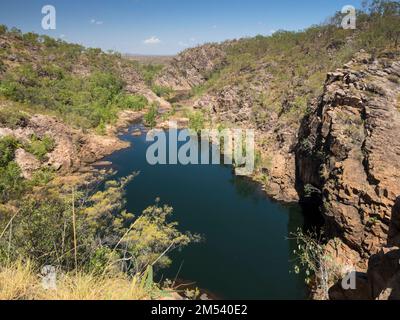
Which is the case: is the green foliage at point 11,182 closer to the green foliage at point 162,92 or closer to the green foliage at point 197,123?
the green foliage at point 197,123

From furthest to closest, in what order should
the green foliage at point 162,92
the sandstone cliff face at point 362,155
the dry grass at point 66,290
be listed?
the green foliage at point 162,92
the sandstone cliff face at point 362,155
the dry grass at point 66,290

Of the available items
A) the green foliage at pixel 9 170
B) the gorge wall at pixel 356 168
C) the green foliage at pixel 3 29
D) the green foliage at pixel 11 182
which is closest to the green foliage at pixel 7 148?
the green foliage at pixel 9 170

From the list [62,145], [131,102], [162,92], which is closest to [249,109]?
[62,145]

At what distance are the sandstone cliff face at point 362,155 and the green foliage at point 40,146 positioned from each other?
97.7 feet

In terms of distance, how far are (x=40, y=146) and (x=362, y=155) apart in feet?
111

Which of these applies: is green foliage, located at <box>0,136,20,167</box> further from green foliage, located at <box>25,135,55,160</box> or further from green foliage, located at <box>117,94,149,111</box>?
green foliage, located at <box>117,94,149,111</box>


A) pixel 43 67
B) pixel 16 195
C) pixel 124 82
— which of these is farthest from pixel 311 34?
pixel 16 195

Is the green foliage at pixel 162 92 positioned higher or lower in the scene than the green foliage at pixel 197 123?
higher

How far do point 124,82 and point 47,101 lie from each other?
37.1 m

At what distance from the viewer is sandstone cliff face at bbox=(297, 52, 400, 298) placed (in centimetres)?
1958

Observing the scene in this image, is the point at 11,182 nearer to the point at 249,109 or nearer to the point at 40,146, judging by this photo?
the point at 40,146

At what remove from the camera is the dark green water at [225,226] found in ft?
70.0

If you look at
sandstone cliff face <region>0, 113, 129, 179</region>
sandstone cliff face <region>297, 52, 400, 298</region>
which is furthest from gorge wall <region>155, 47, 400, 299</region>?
sandstone cliff face <region>0, 113, 129, 179</region>

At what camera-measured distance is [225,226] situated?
28156 millimetres
